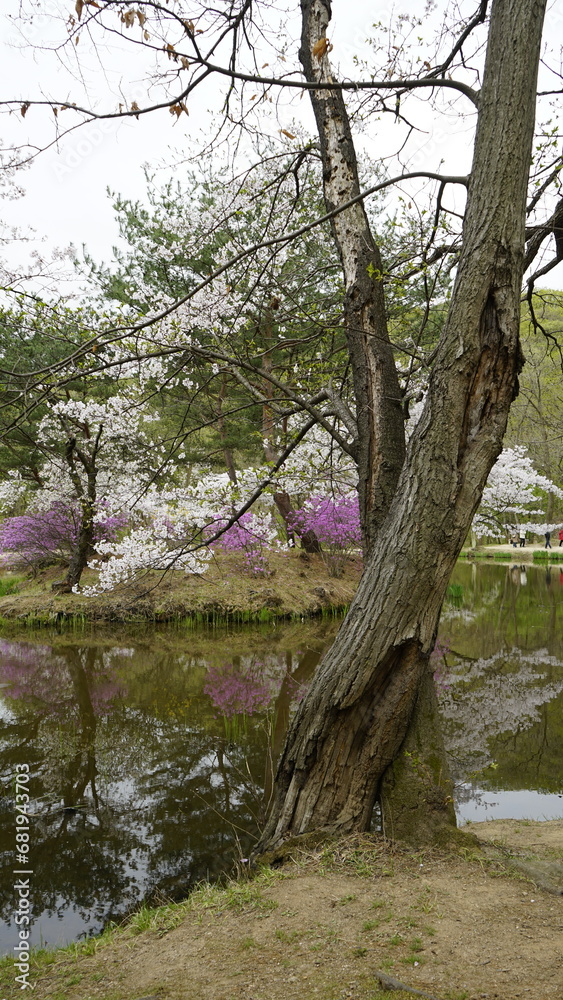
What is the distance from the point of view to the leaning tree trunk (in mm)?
2621

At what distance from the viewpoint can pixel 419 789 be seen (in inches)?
Answer: 111

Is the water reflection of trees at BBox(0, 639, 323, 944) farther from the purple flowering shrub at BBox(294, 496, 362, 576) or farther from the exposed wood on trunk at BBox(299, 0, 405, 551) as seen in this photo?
the purple flowering shrub at BBox(294, 496, 362, 576)

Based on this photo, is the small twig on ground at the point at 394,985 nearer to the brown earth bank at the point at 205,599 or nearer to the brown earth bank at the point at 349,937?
the brown earth bank at the point at 349,937

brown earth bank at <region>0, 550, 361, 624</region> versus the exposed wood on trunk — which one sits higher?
the exposed wood on trunk

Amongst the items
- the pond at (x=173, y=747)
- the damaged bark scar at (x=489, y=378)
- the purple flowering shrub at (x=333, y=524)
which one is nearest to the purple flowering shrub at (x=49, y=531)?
the pond at (x=173, y=747)

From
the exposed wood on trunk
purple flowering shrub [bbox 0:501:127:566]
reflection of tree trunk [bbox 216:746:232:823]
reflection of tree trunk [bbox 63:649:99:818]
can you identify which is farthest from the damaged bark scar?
purple flowering shrub [bbox 0:501:127:566]

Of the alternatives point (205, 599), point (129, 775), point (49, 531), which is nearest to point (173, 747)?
point (129, 775)

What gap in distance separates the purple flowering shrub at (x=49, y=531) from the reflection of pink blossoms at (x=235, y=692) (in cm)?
602

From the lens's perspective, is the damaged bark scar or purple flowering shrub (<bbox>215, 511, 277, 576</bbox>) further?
purple flowering shrub (<bbox>215, 511, 277, 576</bbox>)

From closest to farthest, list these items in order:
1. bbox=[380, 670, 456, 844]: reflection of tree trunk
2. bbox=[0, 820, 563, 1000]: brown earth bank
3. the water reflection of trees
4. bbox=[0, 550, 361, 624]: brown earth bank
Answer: bbox=[0, 820, 563, 1000]: brown earth bank < bbox=[380, 670, 456, 844]: reflection of tree trunk < the water reflection of trees < bbox=[0, 550, 361, 624]: brown earth bank

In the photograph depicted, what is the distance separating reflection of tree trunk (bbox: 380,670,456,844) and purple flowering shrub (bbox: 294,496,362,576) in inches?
365

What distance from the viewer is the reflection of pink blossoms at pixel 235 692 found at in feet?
22.2

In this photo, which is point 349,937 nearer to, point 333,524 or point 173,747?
point 173,747

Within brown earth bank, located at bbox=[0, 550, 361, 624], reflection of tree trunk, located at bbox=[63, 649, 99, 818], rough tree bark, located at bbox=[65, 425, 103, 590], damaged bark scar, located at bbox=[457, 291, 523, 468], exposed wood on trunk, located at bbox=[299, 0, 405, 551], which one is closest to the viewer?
damaged bark scar, located at bbox=[457, 291, 523, 468]
